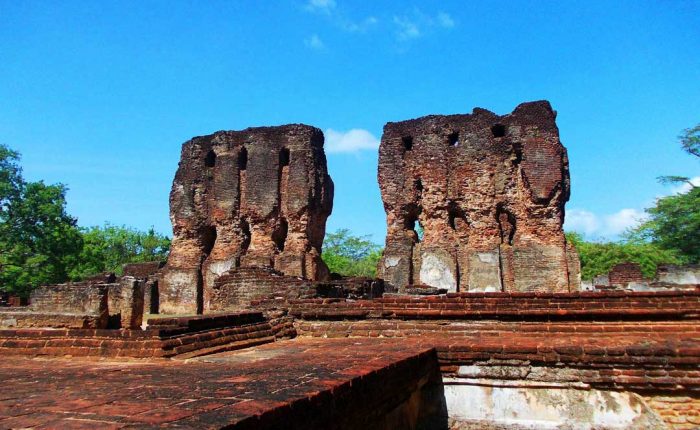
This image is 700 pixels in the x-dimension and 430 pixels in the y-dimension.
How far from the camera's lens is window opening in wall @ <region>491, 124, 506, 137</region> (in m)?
20.3

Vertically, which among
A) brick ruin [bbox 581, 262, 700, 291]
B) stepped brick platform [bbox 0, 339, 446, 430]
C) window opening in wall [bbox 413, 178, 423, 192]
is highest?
window opening in wall [bbox 413, 178, 423, 192]

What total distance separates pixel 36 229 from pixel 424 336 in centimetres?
2697

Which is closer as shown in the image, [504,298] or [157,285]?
[504,298]

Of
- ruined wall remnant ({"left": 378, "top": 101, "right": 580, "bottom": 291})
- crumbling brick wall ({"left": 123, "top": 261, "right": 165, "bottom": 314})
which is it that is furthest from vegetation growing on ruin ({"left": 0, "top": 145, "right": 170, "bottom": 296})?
ruined wall remnant ({"left": 378, "top": 101, "right": 580, "bottom": 291})

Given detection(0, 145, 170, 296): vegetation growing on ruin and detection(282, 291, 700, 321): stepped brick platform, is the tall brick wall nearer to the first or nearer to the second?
detection(282, 291, 700, 321): stepped brick platform

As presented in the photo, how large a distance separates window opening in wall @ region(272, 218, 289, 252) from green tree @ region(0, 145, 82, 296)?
12582 mm

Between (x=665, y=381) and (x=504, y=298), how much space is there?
3.51 m

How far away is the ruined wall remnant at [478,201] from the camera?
18.8 meters

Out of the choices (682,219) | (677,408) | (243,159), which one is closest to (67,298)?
(243,159)

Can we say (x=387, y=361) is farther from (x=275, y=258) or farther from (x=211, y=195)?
(x=211, y=195)

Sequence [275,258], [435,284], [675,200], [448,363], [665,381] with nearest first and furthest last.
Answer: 1. [665,381]
2. [448,363]
3. [435,284]
4. [275,258]
5. [675,200]

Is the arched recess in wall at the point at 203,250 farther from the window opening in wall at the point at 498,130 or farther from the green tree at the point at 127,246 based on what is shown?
the green tree at the point at 127,246

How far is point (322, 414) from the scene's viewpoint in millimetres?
3006

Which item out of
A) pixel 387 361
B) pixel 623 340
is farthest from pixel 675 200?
pixel 387 361
